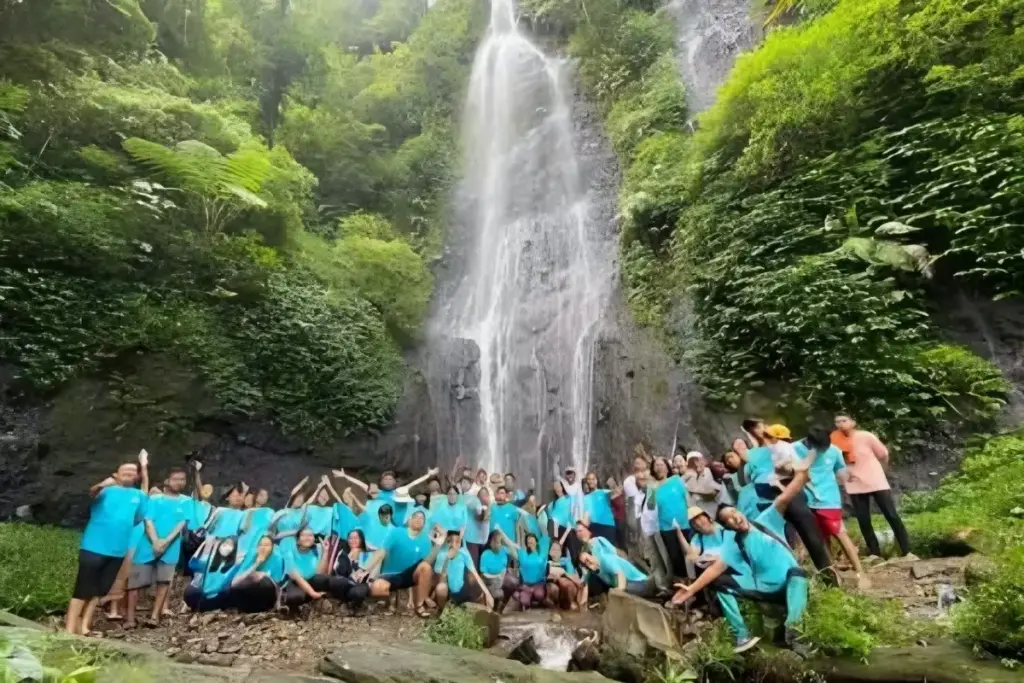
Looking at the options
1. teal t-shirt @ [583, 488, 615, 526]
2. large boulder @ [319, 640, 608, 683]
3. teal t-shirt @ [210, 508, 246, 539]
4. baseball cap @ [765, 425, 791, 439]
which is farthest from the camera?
teal t-shirt @ [583, 488, 615, 526]

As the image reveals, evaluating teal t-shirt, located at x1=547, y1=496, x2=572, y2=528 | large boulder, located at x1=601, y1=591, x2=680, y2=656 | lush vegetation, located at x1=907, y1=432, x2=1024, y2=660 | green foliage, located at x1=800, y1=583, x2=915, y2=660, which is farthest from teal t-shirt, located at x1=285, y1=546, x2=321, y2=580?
lush vegetation, located at x1=907, y1=432, x2=1024, y2=660

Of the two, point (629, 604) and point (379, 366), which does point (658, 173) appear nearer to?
point (379, 366)

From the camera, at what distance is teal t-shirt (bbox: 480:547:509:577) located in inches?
273

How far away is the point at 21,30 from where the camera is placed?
10.5 m

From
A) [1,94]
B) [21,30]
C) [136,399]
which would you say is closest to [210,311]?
[136,399]

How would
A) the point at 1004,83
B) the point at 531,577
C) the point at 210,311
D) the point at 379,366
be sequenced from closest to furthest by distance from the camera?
the point at 531,577
the point at 1004,83
the point at 210,311
the point at 379,366

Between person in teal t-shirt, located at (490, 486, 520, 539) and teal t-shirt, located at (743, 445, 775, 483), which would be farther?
person in teal t-shirt, located at (490, 486, 520, 539)

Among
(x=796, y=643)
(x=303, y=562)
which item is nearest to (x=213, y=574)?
(x=303, y=562)

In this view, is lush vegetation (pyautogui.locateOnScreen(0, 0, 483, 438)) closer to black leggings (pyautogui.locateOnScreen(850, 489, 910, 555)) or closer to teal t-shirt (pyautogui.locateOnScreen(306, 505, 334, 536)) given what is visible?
teal t-shirt (pyautogui.locateOnScreen(306, 505, 334, 536))

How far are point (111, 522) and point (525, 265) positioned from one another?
39.2ft

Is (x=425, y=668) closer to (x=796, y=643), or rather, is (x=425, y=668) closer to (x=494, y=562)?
(x=796, y=643)

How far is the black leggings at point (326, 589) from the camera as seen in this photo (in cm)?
633

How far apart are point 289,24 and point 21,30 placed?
28.5 feet

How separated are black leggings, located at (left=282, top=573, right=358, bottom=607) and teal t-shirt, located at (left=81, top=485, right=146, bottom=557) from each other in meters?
1.56
